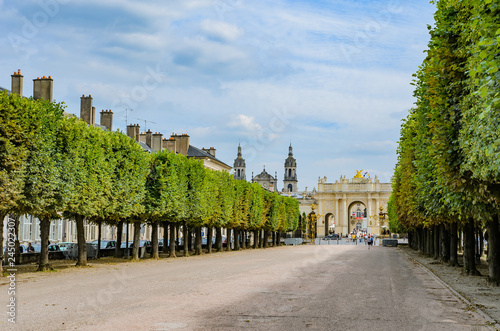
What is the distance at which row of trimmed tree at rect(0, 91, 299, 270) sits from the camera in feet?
88.3

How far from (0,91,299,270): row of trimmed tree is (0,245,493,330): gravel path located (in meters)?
4.26

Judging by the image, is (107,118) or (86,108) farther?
(107,118)

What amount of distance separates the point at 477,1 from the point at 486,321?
805 cm

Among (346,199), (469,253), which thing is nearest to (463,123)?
(469,253)

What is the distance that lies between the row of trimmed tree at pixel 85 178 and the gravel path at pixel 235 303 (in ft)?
14.0

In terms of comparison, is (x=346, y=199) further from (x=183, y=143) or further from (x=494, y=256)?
(x=494, y=256)

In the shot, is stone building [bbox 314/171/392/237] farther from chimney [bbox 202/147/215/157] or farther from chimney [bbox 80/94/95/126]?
chimney [bbox 80/94/95/126]

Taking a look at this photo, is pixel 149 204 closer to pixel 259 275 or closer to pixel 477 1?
pixel 259 275

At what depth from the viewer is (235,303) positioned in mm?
17469

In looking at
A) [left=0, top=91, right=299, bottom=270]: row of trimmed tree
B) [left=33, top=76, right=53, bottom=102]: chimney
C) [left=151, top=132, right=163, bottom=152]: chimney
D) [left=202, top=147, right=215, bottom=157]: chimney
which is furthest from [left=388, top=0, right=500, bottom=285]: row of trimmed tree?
[left=202, top=147, right=215, bottom=157]: chimney

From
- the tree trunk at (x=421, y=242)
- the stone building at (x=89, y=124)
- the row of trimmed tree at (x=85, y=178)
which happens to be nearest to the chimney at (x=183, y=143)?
the stone building at (x=89, y=124)

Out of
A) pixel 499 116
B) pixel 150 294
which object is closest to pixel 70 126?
pixel 150 294

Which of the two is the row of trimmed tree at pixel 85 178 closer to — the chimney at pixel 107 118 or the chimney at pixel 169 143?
the chimney at pixel 107 118

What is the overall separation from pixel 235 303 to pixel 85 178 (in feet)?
60.1
